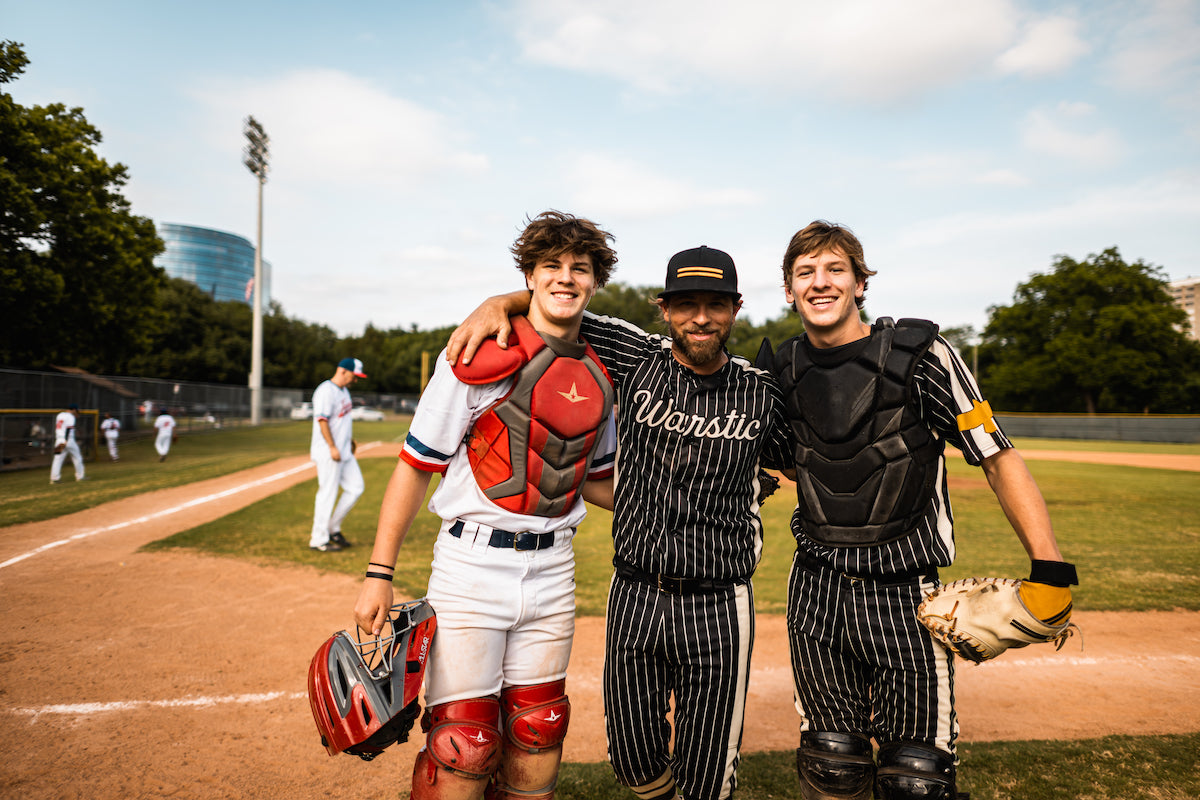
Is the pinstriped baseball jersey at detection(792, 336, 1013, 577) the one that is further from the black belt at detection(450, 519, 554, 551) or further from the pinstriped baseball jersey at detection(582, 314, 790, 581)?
the black belt at detection(450, 519, 554, 551)

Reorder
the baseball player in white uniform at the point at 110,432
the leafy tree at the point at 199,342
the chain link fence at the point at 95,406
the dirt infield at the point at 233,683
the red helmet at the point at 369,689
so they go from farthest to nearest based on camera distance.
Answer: the leafy tree at the point at 199,342
the baseball player in white uniform at the point at 110,432
the chain link fence at the point at 95,406
the dirt infield at the point at 233,683
the red helmet at the point at 369,689

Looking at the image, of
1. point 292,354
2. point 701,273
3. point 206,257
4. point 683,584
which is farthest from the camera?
point 206,257

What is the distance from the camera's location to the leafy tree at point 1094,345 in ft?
135

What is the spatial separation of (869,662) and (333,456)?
6800 mm

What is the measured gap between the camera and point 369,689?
2.08 m

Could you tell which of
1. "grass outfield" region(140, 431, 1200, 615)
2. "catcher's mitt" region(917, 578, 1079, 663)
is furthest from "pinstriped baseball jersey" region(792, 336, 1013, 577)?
"grass outfield" region(140, 431, 1200, 615)

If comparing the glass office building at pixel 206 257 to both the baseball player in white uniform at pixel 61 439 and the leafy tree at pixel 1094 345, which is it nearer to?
the leafy tree at pixel 1094 345

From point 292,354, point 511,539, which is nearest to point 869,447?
point 511,539

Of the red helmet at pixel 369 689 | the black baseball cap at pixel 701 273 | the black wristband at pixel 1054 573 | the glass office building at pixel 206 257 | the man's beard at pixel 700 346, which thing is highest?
the glass office building at pixel 206 257

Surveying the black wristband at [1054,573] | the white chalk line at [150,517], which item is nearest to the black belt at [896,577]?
the black wristband at [1054,573]

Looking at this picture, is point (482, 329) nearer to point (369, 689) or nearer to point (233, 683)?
point (369, 689)

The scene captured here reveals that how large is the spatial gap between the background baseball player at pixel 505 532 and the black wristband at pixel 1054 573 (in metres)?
1.66

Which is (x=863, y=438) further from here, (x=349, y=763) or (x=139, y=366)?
(x=139, y=366)

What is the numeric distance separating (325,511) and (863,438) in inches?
278
